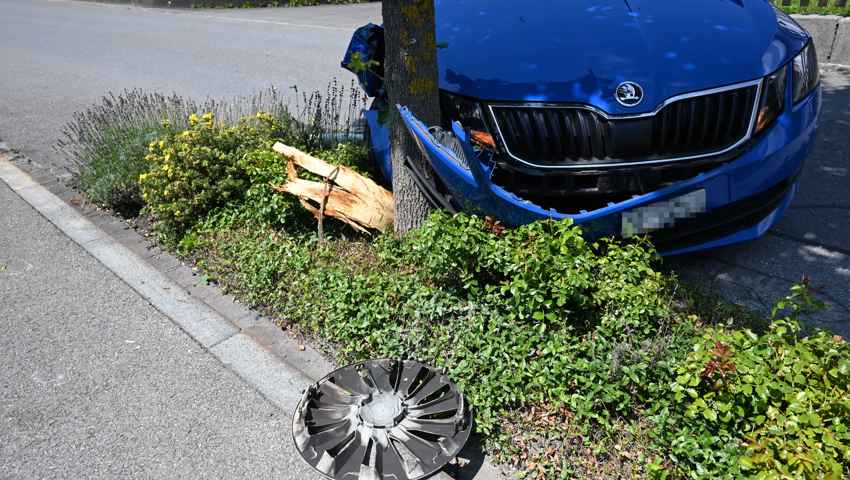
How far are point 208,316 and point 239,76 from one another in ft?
22.2

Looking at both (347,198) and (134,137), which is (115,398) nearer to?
(347,198)

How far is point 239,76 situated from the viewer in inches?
→ 393

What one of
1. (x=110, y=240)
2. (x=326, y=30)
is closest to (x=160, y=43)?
(x=326, y=30)

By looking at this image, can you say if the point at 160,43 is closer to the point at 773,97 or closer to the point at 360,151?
the point at 360,151

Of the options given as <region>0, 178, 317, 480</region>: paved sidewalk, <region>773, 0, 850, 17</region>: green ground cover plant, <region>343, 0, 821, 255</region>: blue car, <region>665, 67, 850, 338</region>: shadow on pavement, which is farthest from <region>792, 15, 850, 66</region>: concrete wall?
<region>0, 178, 317, 480</region>: paved sidewalk

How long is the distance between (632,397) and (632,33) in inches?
79.0

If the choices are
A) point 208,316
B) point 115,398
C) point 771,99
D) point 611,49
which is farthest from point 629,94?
point 115,398

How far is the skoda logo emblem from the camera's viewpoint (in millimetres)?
3373

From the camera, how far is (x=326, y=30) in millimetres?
13852

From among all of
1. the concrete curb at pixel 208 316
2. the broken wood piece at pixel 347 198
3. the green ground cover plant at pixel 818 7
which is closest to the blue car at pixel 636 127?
the broken wood piece at pixel 347 198

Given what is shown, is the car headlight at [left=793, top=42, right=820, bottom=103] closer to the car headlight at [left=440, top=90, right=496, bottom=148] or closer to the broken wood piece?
the car headlight at [left=440, top=90, right=496, bottom=148]

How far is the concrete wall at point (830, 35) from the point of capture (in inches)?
310

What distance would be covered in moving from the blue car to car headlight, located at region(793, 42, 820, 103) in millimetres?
13

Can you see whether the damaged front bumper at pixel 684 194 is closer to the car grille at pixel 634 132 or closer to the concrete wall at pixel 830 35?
the car grille at pixel 634 132
